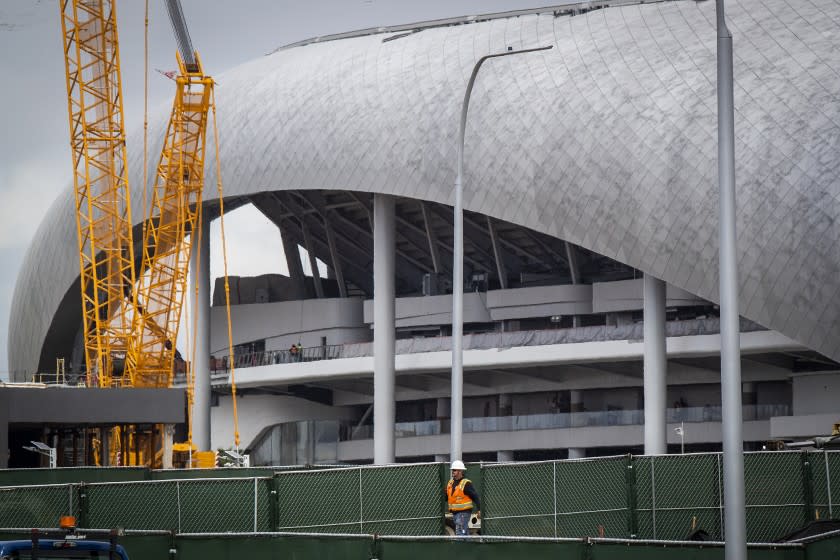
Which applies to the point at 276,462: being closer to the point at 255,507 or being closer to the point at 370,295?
the point at 370,295

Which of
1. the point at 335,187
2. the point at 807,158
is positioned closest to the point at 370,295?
the point at 335,187

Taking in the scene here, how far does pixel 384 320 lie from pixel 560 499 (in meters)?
42.6

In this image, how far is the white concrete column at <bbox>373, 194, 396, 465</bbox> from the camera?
67750mm

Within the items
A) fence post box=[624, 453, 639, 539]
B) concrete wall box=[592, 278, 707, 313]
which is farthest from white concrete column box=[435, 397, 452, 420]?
fence post box=[624, 453, 639, 539]

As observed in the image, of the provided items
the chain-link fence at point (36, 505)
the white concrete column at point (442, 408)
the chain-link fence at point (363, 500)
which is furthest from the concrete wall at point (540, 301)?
the chain-link fence at point (36, 505)

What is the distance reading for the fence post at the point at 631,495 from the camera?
25.7m

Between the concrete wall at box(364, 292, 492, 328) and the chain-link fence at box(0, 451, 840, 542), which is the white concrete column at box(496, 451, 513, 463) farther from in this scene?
the chain-link fence at box(0, 451, 840, 542)

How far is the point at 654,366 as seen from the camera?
60.4 m

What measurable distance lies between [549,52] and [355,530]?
42.8m

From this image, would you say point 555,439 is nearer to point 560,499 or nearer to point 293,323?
point 293,323

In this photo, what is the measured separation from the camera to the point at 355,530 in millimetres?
24766

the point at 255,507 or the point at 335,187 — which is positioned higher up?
the point at 335,187

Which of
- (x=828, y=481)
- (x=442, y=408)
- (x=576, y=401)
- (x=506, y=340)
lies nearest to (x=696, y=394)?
(x=576, y=401)

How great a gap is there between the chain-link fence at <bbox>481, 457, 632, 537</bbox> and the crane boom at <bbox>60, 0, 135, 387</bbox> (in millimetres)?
45709
